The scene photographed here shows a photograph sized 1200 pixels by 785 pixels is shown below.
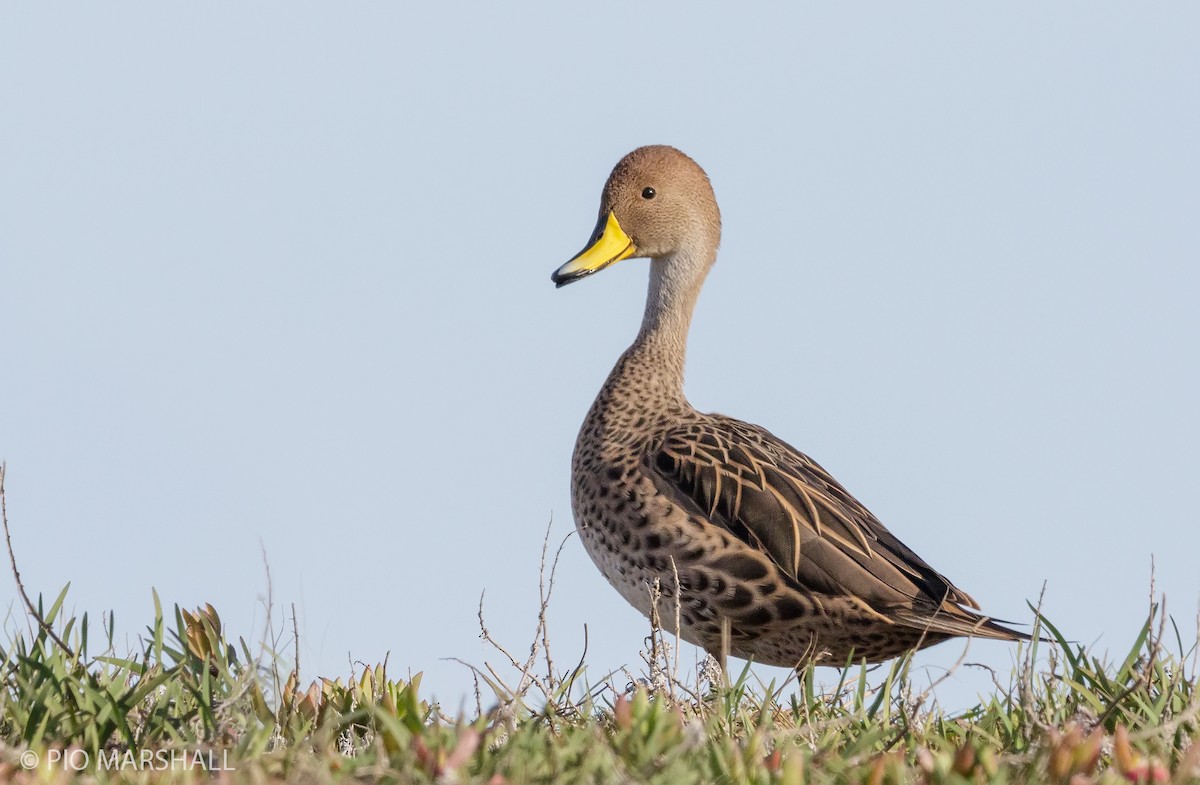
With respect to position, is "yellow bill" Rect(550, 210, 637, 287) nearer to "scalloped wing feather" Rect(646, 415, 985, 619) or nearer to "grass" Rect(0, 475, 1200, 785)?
"scalloped wing feather" Rect(646, 415, 985, 619)

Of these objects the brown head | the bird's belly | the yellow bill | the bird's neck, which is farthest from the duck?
the brown head

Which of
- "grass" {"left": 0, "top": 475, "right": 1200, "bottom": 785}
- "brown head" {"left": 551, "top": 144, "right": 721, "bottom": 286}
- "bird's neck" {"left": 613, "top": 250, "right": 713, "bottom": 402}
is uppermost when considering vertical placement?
"brown head" {"left": 551, "top": 144, "right": 721, "bottom": 286}

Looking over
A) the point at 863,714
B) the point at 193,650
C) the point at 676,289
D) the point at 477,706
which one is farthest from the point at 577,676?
the point at 676,289

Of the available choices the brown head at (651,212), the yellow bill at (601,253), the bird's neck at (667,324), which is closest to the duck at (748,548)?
the bird's neck at (667,324)

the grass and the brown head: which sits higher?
the brown head

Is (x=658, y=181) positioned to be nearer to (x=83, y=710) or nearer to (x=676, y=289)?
(x=676, y=289)

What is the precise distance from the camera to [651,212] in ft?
23.9

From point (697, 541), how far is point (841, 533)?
22.4 inches

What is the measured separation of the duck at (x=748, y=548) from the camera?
18.1ft

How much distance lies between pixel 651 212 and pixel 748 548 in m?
2.24

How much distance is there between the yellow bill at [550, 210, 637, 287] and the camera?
6955 mm

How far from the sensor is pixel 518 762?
3.04 meters

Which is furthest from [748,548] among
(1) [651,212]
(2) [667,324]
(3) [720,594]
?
(1) [651,212]

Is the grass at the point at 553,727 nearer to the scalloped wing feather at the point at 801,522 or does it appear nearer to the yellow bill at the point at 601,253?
the scalloped wing feather at the point at 801,522
